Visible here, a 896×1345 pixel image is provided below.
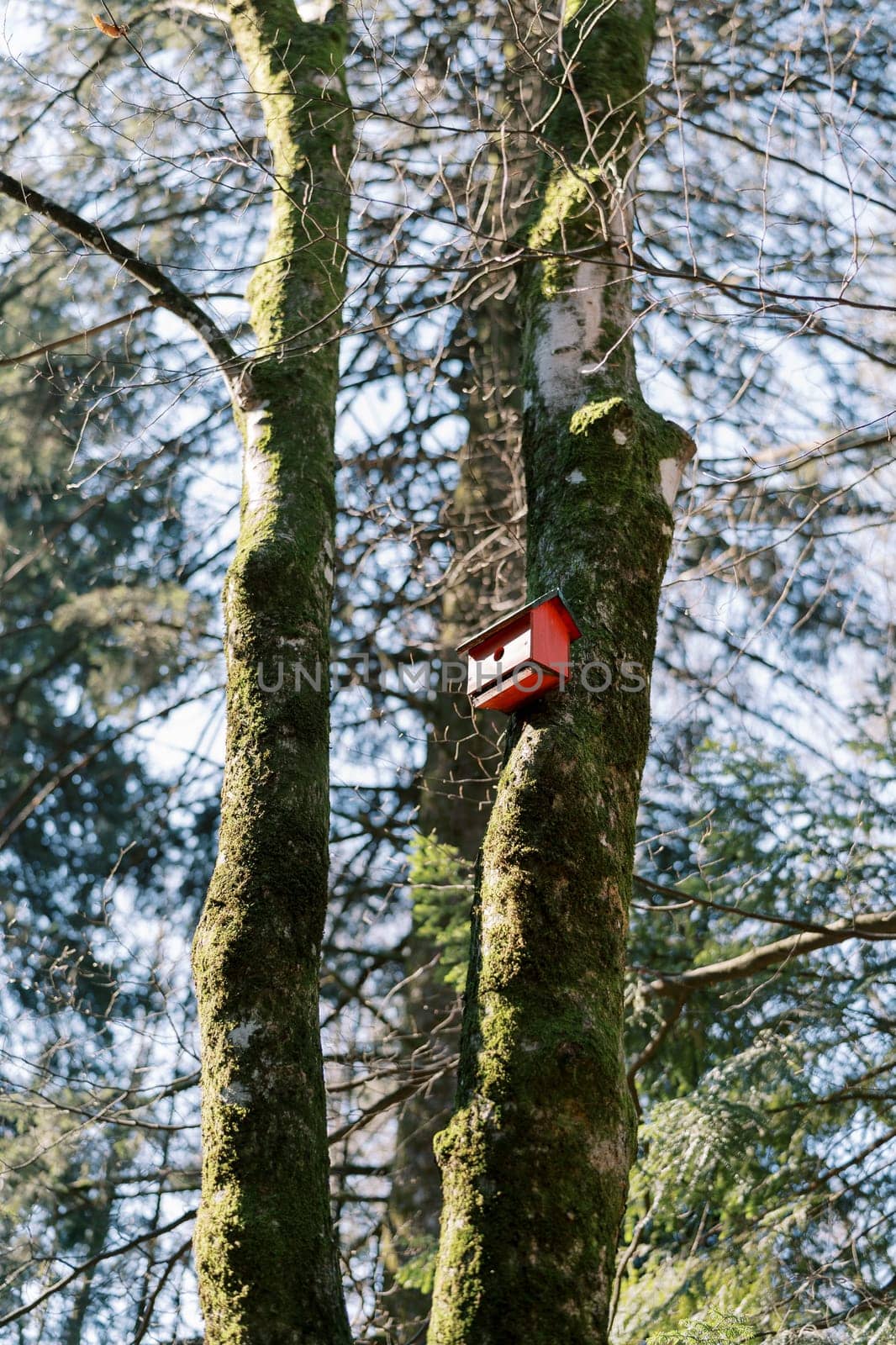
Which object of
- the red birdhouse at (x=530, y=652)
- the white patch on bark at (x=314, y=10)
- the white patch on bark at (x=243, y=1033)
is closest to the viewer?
the white patch on bark at (x=243, y=1033)

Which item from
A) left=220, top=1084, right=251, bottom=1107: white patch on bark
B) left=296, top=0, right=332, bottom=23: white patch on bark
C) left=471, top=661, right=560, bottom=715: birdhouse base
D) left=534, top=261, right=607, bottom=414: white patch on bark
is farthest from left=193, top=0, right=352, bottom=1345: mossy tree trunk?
left=296, top=0, right=332, bottom=23: white patch on bark

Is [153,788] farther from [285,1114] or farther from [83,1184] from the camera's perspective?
[285,1114]

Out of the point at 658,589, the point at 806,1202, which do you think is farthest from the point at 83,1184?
the point at 658,589

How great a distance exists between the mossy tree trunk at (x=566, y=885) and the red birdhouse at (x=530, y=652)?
4 cm

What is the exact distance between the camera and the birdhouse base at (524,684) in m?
2.40

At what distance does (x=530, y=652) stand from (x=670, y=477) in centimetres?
75

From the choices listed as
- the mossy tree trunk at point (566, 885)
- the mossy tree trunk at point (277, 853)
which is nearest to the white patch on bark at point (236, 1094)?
the mossy tree trunk at point (277, 853)

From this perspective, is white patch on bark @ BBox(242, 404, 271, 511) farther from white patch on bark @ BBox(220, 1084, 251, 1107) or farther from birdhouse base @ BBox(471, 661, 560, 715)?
white patch on bark @ BBox(220, 1084, 251, 1107)

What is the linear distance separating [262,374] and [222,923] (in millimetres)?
1462

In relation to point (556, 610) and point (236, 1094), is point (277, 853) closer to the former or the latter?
point (236, 1094)

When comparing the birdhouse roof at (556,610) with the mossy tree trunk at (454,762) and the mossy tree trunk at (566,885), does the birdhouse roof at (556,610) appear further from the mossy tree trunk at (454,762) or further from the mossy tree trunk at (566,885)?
the mossy tree trunk at (454,762)

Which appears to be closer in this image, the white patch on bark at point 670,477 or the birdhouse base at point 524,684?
the birdhouse base at point 524,684

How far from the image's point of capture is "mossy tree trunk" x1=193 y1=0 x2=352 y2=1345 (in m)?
2.06

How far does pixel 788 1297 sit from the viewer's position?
3.90 metres
